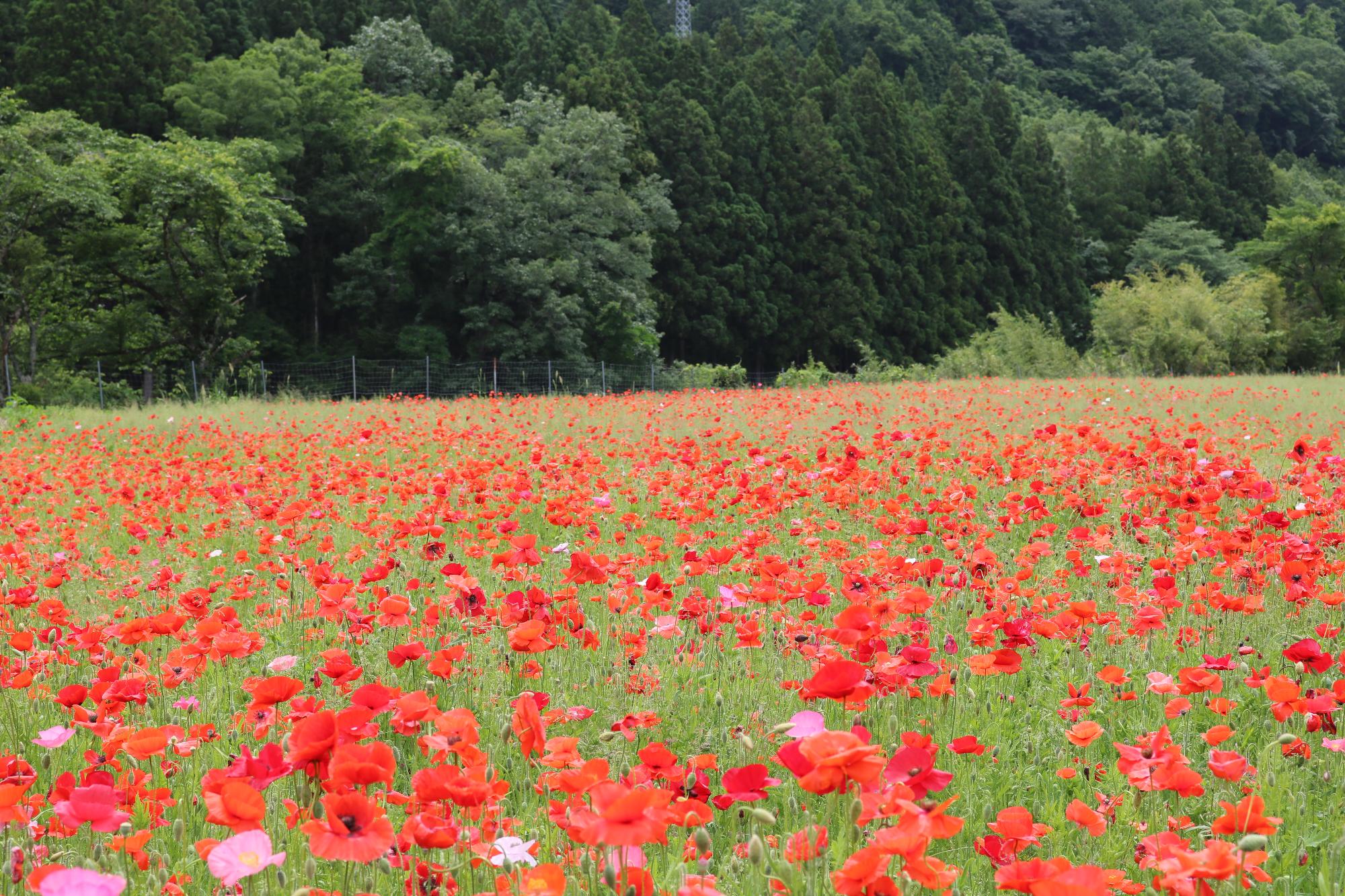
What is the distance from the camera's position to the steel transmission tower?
202ft

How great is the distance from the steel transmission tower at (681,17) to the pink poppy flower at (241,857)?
63.2 metres

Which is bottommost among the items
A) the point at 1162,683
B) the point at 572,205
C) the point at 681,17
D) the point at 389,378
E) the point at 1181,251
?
the point at 1162,683

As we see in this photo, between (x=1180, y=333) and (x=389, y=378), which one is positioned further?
(x=389, y=378)

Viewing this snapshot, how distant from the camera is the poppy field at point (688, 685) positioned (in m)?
1.47

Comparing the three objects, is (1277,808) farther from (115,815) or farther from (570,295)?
(570,295)

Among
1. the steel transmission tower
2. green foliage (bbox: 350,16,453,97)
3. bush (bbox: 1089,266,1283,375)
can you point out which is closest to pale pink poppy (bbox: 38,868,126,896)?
bush (bbox: 1089,266,1283,375)

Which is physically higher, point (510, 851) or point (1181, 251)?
point (1181, 251)

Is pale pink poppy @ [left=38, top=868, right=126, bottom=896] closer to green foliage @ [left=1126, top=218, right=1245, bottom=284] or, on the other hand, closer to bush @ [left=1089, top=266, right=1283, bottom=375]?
bush @ [left=1089, top=266, right=1283, bottom=375]

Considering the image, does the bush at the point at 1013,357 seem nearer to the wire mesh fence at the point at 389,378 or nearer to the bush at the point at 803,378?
the bush at the point at 803,378

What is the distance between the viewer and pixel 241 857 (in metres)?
1.24

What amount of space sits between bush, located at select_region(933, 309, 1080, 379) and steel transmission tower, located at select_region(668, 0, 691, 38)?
38958mm

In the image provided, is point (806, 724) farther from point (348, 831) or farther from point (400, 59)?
point (400, 59)

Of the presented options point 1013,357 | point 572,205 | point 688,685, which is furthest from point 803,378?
point 688,685

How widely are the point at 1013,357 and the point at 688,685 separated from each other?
23.9m
